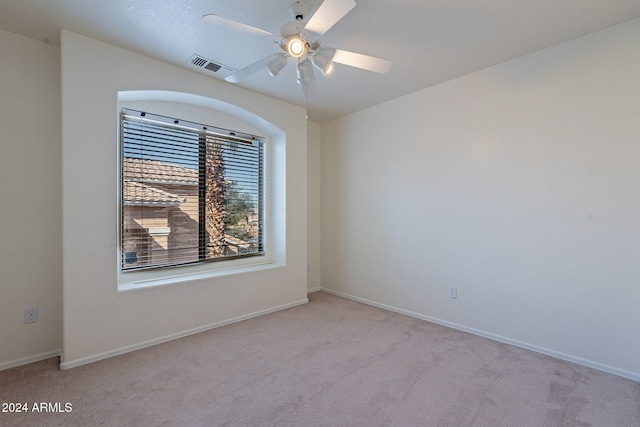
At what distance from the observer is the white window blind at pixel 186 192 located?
2.88 metres

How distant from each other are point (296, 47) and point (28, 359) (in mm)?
3138

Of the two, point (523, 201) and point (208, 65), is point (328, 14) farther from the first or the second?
point (523, 201)

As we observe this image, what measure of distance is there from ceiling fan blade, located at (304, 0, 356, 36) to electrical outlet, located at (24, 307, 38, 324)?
2973 mm

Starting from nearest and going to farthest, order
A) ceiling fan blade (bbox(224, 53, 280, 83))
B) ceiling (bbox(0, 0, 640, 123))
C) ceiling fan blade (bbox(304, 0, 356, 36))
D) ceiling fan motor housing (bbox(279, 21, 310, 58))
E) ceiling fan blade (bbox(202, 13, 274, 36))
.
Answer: ceiling fan blade (bbox(304, 0, 356, 36)), ceiling fan blade (bbox(202, 13, 274, 36)), ceiling fan motor housing (bbox(279, 21, 310, 58)), ceiling (bbox(0, 0, 640, 123)), ceiling fan blade (bbox(224, 53, 280, 83))

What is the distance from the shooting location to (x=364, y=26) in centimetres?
219

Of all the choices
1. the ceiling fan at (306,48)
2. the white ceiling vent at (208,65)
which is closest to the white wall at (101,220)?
the white ceiling vent at (208,65)

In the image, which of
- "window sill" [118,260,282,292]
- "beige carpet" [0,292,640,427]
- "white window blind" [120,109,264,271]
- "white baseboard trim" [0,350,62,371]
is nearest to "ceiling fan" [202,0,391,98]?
"white window blind" [120,109,264,271]

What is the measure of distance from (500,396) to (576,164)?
1885 mm

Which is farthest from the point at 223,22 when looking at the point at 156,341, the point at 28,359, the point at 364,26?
the point at 28,359

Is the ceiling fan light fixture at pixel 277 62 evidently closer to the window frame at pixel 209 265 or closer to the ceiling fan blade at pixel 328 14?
the ceiling fan blade at pixel 328 14

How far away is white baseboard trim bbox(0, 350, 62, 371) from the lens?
2.27m

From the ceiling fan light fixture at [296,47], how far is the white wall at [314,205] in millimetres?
2497

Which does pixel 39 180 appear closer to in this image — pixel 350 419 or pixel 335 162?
pixel 350 419

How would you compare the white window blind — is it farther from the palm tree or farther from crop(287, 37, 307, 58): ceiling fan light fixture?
crop(287, 37, 307, 58): ceiling fan light fixture
